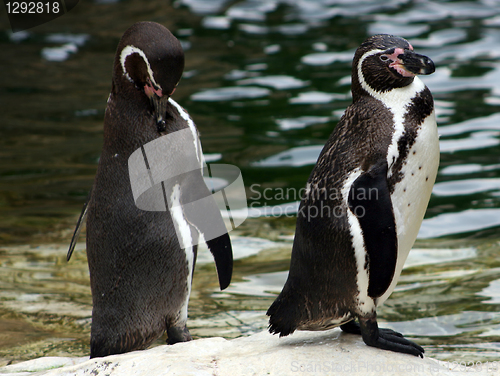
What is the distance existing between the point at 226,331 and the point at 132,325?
1207mm

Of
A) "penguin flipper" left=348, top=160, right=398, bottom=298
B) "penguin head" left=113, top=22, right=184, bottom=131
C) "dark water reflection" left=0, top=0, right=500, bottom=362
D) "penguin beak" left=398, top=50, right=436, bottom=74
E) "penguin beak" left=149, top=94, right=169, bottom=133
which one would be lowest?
"dark water reflection" left=0, top=0, right=500, bottom=362

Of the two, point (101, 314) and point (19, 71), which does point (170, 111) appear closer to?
point (101, 314)

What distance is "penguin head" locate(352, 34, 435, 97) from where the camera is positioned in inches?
131

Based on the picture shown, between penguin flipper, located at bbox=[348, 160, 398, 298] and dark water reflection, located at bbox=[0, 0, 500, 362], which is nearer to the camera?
penguin flipper, located at bbox=[348, 160, 398, 298]

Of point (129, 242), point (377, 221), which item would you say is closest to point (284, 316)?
point (377, 221)

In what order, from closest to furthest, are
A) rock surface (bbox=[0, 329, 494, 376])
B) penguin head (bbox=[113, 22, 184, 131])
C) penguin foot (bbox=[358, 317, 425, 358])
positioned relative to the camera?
rock surface (bbox=[0, 329, 494, 376]) → penguin foot (bbox=[358, 317, 425, 358]) → penguin head (bbox=[113, 22, 184, 131])

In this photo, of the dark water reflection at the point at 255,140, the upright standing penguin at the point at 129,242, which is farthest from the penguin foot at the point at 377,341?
the upright standing penguin at the point at 129,242

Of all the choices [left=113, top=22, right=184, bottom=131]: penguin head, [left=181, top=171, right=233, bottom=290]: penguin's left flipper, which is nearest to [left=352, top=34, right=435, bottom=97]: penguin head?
[left=113, top=22, right=184, bottom=131]: penguin head

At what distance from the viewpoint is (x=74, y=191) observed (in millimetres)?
8320

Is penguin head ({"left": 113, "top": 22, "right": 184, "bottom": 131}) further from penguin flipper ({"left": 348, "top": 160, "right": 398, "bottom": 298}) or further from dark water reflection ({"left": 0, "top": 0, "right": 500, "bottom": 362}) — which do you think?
dark water reflection ({"left": 0, "top": 0, "right": 500, "bottom": 362})

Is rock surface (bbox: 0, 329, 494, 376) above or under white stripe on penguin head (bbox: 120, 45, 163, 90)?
under

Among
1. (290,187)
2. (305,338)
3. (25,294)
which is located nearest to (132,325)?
(305,338)

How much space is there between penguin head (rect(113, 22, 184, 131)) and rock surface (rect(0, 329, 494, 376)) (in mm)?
1311

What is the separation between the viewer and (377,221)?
10.8 feet
